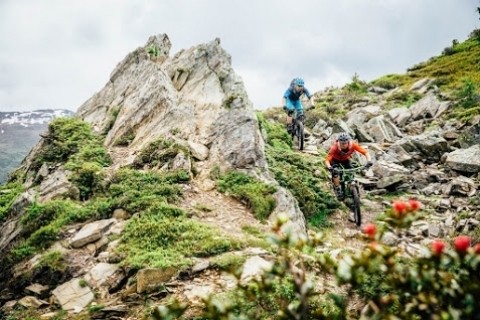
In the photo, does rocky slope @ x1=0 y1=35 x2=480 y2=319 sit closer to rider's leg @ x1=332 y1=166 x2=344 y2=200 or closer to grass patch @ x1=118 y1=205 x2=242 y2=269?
grass patch @ x1=118 y1=205 x2=242 y2=269

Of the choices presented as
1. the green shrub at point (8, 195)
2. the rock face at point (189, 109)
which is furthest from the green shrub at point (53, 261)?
the rock face at point (189, 109)

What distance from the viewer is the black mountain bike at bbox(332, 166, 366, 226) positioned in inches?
547

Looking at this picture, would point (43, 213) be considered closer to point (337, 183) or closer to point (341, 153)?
point (337, 183)

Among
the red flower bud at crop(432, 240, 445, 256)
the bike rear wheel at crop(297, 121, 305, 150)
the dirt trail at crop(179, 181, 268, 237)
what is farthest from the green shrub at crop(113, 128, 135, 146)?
the red flower bud at crop(432, 240, 445, 256)

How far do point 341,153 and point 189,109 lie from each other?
6943 mm

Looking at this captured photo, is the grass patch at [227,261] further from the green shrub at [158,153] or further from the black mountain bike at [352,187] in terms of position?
the green shrub at [158,153]

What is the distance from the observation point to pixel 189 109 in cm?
1856

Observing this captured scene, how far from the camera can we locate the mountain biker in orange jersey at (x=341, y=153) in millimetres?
14117

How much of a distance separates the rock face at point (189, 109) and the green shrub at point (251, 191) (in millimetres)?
306

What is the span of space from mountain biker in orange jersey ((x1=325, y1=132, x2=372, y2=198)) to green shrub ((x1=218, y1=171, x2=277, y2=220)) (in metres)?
2.22

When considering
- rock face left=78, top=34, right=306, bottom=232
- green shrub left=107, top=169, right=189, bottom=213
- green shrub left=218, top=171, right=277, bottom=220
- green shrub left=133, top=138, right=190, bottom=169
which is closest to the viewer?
green shrub left=107, top=169, right=189, bottom=213

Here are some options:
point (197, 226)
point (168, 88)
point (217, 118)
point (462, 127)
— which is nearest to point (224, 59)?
point (168, 88)

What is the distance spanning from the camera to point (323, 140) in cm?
2353

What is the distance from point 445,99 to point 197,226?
22.9 meters
